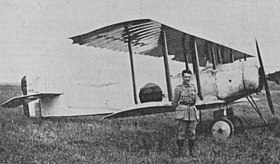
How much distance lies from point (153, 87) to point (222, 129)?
180cm

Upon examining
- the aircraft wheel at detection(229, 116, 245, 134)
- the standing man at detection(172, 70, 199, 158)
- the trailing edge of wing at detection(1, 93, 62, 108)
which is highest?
the trailing edge of wing at detection(1, 93, 62, 108)

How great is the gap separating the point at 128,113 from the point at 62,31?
3.77 m

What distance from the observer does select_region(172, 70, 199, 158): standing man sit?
4.43 m

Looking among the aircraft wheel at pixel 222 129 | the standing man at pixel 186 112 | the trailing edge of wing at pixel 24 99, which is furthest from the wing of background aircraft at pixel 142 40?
the trailing edge of wing at pixel 24 99

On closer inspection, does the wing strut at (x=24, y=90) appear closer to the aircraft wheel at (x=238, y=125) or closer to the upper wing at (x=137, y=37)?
the upper wing at (x=137, y=37)

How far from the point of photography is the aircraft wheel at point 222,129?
5.74 meters

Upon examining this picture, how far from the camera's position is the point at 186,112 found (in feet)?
14.5

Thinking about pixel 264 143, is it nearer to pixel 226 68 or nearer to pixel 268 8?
pixel 226 68

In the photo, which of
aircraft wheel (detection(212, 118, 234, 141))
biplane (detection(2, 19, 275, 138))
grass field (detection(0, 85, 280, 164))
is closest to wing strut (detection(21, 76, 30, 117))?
biplane (detection(2, 19, 275, 138))

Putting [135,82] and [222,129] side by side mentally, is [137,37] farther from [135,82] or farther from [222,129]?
[222,129]

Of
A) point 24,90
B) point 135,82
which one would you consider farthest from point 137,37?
point 24,90

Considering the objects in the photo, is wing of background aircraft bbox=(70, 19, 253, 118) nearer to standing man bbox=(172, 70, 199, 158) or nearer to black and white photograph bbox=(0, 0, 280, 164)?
black and white photograph bbox=(0, 0, 280, 164)

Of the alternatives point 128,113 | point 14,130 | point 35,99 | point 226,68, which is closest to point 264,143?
point 226,68

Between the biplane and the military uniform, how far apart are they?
4.72 feet
